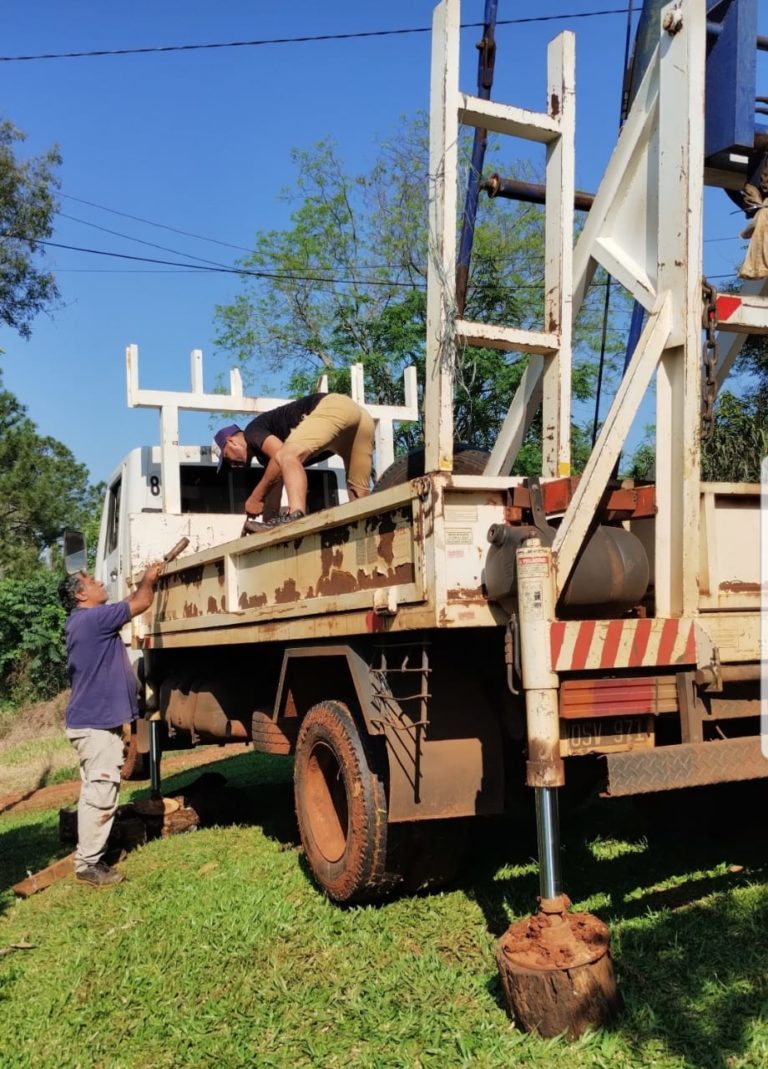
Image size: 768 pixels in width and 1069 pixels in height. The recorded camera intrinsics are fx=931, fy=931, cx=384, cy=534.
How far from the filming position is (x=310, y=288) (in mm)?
23766

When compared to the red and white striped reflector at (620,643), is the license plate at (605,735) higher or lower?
lower

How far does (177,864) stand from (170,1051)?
2213 millimetres

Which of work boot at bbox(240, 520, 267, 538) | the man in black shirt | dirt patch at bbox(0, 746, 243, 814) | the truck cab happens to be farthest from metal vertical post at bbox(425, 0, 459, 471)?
dirt patch at bbox(0, 746, 243, 814)

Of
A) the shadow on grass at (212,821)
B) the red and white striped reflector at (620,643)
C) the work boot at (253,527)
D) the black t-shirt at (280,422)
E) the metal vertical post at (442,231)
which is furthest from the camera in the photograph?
the shadow on grass at (212,821)

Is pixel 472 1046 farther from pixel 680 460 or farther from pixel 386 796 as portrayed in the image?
pixel 680 460

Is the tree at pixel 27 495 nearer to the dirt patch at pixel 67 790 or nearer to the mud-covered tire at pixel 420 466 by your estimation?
the dirt patch at pixel 67 790

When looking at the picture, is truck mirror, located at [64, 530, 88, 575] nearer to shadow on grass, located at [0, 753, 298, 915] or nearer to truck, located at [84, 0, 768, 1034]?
shadow on grass, located at [0, 753, 298, 915]

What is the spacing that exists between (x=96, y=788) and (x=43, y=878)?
55 cm

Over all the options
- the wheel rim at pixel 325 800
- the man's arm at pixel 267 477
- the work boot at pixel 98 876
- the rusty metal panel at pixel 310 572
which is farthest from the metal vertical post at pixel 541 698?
the work boot at pixel 98 876

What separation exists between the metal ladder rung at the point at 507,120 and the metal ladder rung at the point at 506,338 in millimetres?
778

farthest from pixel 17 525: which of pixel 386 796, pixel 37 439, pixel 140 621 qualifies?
pixel 386 796

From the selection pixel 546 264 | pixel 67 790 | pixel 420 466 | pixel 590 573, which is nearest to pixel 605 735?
pixel 590 573

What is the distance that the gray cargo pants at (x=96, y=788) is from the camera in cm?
505

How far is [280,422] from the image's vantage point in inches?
219
